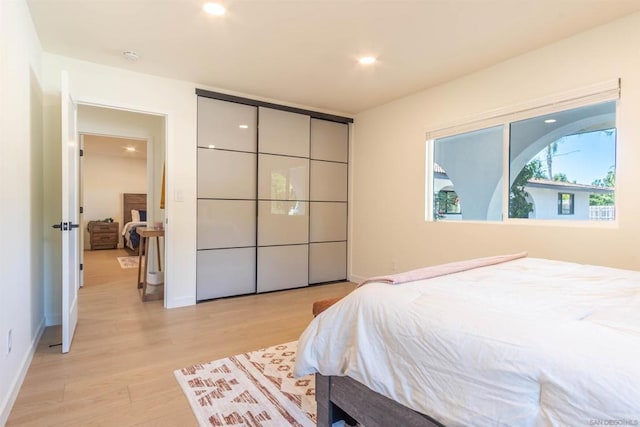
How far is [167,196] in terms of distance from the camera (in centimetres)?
361

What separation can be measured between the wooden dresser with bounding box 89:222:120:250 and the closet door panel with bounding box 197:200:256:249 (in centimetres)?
584

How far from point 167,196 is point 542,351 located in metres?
3.54

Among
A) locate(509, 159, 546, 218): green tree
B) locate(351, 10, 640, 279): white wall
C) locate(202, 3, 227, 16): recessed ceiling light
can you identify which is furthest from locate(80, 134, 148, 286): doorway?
locate(509, 159, 546, 218): green tree

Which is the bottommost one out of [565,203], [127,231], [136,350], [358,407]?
[136,350]

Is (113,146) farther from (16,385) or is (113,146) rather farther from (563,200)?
(563,200)

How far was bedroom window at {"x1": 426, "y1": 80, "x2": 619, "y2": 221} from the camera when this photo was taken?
8.50 feet

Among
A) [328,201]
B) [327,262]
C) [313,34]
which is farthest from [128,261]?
[313,34]

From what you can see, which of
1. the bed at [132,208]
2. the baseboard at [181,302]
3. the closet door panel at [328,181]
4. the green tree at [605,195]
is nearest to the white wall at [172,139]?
the baseboard at [181,302]

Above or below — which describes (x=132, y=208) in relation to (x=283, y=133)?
below

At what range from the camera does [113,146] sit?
7465 mm

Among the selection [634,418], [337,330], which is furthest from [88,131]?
[634,418]

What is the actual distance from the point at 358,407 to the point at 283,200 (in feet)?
10.5

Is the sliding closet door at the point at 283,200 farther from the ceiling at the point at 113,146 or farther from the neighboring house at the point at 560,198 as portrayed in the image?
the ceiling at the point at 113,146

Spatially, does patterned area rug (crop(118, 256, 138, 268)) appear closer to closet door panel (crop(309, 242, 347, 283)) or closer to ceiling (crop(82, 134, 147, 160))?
ceiling (crop(82, 134, 147, 160))
